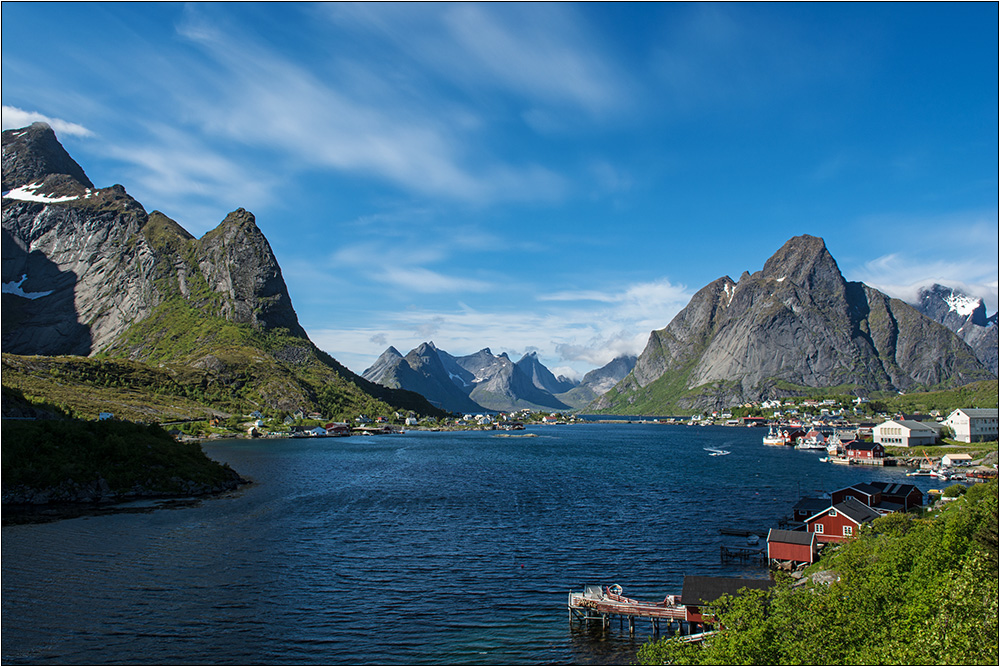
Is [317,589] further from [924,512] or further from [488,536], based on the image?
[924,512]

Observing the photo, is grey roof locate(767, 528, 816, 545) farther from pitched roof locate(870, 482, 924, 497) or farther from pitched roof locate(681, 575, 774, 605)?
pitched roof locate(870, 482, 924, 497)

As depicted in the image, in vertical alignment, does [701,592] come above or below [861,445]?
below

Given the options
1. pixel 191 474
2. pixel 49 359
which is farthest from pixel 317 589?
pixel 49 359

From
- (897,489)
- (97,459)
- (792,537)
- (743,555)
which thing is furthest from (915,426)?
(97,459)

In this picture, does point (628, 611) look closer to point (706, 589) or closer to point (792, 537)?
point (706, 589)

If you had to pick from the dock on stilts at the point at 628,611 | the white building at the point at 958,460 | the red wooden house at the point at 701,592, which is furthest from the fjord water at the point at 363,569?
A: the white building at the point at 958,460

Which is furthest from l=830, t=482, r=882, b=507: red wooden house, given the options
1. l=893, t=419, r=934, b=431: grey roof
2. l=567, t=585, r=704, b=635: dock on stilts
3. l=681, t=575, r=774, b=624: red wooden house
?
l=893, t=419, r=934, b=431: grey roof
